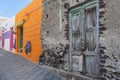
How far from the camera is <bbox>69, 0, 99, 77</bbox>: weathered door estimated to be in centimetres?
516

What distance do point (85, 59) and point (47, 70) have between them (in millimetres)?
2515

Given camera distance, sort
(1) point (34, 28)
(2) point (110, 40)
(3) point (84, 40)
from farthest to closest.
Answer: (1) point (34, 28) → (3) point (84, 40) → (2) point (110, 40)

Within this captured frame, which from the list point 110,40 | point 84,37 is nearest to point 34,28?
point 84,37

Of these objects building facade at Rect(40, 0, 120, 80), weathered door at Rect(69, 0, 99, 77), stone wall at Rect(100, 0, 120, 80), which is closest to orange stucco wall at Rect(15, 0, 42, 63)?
building facade at Rect(40, 0, 120, 80)

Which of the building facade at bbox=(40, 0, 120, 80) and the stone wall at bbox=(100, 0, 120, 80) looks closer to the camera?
the stone wall at bbox=(100, 0, 120, 80)

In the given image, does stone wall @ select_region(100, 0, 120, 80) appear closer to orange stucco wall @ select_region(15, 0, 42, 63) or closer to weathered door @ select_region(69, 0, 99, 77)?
weathered door @ select_region(69, 0, 99, 77)

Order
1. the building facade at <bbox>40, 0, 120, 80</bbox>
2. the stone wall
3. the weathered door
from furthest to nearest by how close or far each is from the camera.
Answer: the weathered door < the building facade at <bbox>40, 0, 120, 80</bbox> < the stone wall

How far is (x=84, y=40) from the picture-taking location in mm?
5645

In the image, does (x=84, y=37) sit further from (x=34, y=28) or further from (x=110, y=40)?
(x=34, y=28)

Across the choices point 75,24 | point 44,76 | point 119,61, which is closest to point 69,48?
point 75,24

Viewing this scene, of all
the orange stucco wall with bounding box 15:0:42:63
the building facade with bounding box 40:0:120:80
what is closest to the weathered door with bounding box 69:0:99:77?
the building facade with bounding box 40:0:120:80

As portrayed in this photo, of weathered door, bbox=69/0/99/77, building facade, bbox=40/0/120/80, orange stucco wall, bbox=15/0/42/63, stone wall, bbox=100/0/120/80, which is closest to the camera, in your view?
stone wall, bbox=100/0/120/80

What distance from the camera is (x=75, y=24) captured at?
6.14 meters

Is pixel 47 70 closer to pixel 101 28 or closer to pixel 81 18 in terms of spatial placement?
pixel 81 18
